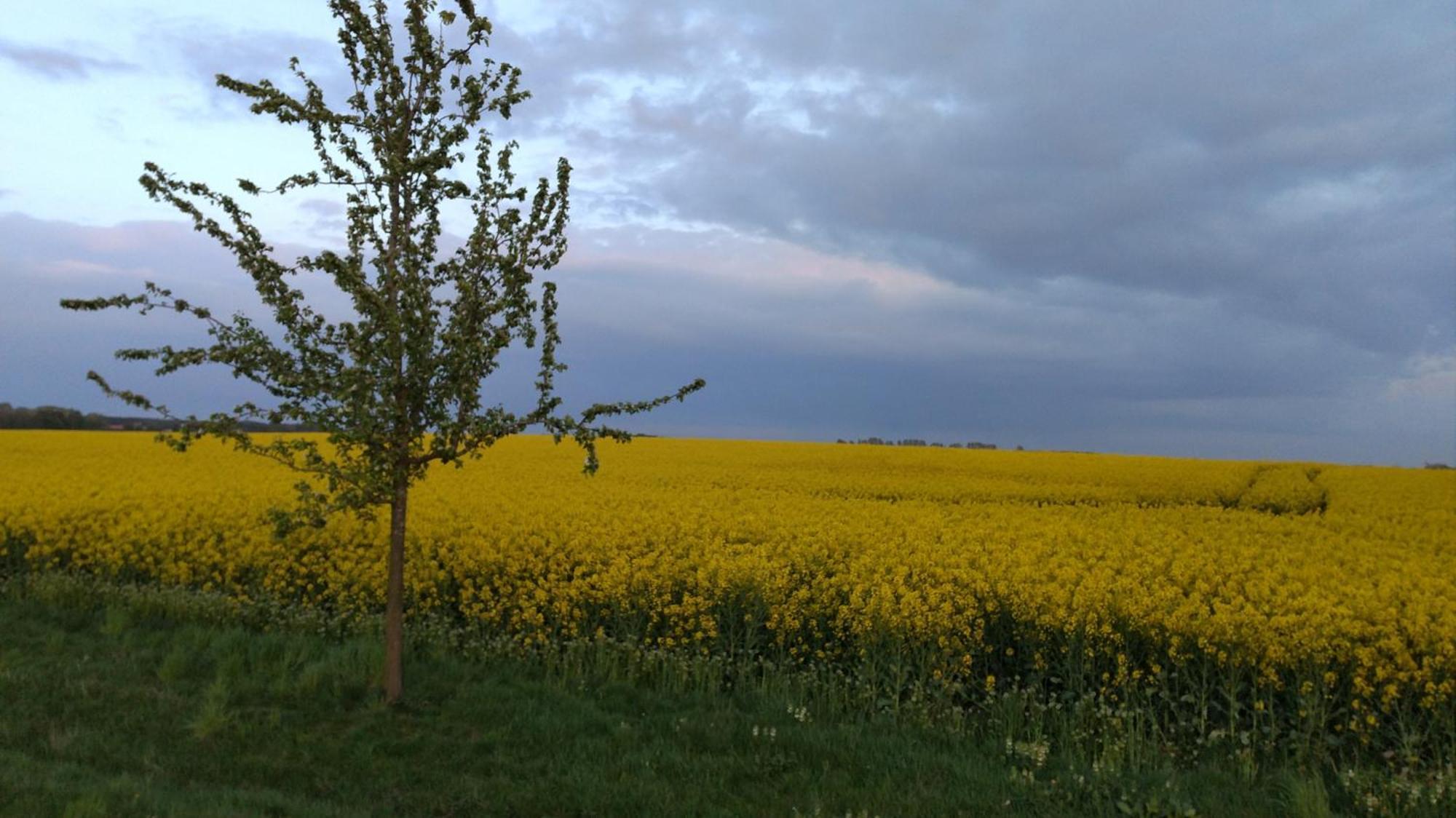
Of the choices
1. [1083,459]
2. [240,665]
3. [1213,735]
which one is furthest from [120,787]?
[1083,459]

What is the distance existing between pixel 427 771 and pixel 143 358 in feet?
13.5

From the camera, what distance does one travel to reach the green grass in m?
5.92

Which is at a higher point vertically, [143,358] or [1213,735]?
[143,358]

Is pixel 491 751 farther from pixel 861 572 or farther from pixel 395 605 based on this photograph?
pixel 861 572

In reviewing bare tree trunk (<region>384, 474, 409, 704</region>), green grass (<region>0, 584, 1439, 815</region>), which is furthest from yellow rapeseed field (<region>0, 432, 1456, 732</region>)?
bare tree trunk (<region>384, 474, 409, 704</region>)

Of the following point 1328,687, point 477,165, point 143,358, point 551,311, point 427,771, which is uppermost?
point 477,165

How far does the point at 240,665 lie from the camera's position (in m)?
8.70

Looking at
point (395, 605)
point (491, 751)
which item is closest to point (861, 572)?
point (491, 751)

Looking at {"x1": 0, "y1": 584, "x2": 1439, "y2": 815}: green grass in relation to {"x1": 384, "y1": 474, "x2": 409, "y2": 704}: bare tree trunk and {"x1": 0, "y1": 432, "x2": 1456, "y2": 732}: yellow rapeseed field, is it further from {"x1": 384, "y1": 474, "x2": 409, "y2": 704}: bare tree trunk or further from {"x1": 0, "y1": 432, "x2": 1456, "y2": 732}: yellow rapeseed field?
{"x1": 0, "y1": 432, "x2": 1456, "y2": 732}: yellow rapeseed field

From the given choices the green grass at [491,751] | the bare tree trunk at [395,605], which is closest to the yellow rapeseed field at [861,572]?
the green grass at [491,751]

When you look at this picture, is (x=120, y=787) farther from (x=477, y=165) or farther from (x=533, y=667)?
(x=477, y=165)

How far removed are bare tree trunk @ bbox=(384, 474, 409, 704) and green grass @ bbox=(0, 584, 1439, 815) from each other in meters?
0.23

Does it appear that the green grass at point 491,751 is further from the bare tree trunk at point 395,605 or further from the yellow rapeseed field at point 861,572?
the yellow rapeseed field at point 861,572

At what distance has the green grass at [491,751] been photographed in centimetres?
592
